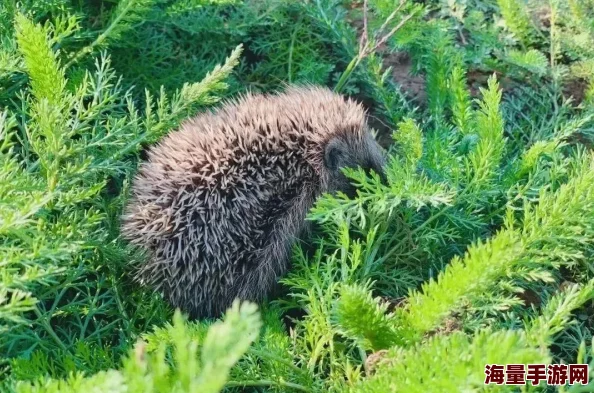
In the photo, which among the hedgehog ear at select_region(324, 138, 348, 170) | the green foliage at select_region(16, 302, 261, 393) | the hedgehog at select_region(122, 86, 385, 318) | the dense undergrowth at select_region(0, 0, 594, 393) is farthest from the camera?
the hedgehog ear at select_region(324, 138, 348, 170)

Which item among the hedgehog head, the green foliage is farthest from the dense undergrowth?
the hedgehog head

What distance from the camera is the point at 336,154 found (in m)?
3.45

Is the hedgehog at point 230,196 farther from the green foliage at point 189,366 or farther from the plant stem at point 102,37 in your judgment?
the green foliage at point 189,366

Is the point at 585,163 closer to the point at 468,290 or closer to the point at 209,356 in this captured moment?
the point at 468,290

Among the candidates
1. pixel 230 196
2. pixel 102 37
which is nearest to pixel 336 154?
pixel 230 196

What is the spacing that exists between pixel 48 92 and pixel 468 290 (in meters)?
1.77

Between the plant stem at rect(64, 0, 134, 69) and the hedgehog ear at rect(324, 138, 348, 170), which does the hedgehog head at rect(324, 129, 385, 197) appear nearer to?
the hedgehog ear at rect(324, 138, 348, 170)

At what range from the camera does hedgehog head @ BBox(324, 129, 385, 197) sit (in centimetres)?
343

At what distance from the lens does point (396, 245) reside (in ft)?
10.2

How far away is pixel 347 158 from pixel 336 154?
6cm

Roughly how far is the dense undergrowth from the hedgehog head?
27 cm

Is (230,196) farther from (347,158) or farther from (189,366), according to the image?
(189,366)

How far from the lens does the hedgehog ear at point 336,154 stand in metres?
3.42

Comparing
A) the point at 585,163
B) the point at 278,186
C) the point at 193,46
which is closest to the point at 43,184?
the point at 278,186
